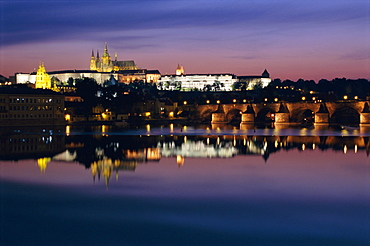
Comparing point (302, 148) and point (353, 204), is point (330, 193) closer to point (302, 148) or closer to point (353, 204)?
point (353, 204)

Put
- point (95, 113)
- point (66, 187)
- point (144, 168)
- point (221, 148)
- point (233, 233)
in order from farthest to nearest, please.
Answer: point (95, 113)
point (221, 148)
point (144, 168)
point (66, 187)
point (233, 233)

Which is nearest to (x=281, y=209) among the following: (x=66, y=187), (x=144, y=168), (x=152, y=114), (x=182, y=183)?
(x=182, y=183)

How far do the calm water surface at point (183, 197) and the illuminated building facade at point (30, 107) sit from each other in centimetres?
3872

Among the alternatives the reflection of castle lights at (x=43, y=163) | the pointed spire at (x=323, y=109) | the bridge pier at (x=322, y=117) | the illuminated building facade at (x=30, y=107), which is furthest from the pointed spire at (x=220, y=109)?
the reflection of castle lights at (x=43, y=163)

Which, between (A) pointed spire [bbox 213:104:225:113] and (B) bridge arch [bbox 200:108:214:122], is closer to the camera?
(A) pointed spire [bbox 213:104:225:113]

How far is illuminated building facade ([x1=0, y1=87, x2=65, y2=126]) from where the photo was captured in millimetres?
83062

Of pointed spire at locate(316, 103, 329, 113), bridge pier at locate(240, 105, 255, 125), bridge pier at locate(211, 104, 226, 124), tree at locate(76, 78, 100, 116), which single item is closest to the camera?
pointed spire at locate(316, 103, 329, 113)

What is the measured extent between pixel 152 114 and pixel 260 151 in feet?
241

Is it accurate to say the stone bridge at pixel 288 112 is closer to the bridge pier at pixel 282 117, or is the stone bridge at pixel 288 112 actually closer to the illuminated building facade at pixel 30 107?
the bridge pier at pixel 282 117

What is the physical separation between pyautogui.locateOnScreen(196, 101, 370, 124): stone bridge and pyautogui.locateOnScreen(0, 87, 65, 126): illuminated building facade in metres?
32.2

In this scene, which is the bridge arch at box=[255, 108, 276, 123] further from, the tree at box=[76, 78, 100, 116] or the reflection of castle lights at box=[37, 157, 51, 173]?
the reflection of castle lights at box=[37, 157, 51, 173]

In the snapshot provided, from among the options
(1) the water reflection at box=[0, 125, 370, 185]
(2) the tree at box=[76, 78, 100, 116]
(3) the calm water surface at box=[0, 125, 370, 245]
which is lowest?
(3) the calm water surface at box=[0, 125, 370, 245]

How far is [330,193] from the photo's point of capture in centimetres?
2639

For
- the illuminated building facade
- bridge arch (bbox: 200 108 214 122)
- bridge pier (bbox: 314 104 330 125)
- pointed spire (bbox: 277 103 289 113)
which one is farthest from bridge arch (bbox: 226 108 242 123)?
the illuminated building facade
